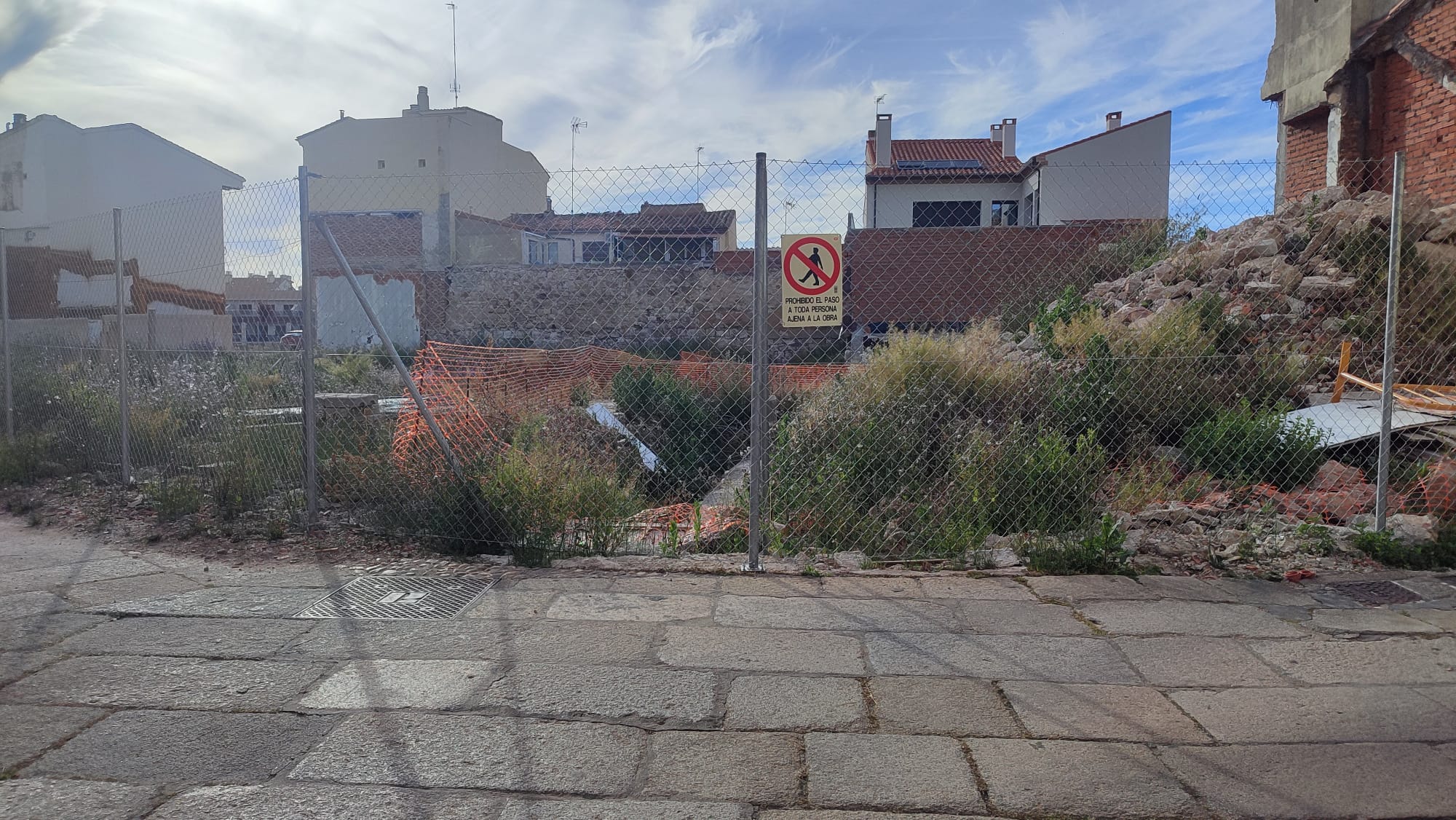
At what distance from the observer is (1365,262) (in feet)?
32.6

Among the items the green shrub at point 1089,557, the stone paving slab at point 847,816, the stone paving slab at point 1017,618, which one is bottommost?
the stone paving slab at point 847,816

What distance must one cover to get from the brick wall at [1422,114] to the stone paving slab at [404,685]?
38.8ft

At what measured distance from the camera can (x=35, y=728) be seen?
3383mm

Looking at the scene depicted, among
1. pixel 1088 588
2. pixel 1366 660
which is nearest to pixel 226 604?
pixel 1088 588

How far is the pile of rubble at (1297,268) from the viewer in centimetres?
966

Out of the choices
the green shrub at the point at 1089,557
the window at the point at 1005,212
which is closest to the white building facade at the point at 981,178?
the window at the point at 1005,212

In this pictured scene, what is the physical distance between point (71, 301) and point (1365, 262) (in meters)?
14.4

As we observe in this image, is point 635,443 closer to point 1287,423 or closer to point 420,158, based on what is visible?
point 1287,423

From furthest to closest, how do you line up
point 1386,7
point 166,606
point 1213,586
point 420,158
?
point 420,158 < point 1386,7 < point 1213,586 < point 166,606

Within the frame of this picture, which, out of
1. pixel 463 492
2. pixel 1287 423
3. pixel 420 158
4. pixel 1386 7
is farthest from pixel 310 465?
pixel 420 158

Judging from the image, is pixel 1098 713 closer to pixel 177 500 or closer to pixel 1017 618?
pixel 1017 618

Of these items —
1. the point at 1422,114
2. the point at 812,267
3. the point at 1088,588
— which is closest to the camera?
the point at 1088,588

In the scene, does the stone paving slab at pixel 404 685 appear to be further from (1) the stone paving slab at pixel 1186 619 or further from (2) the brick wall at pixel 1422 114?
(2) the brick wall at pixel 1422 114

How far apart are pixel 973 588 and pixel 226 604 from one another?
4157mm
